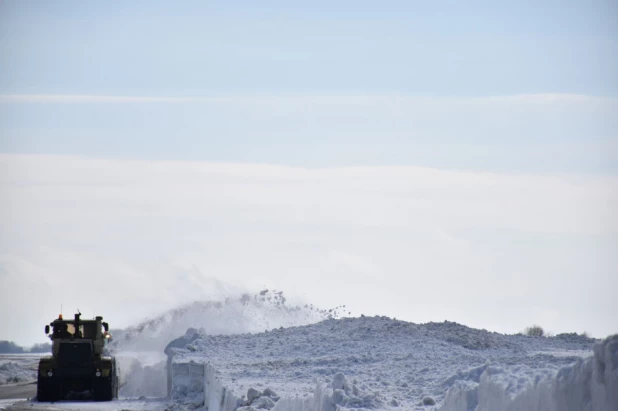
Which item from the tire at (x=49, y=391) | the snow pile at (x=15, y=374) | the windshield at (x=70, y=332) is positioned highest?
the windshield at (x=70, y=332)

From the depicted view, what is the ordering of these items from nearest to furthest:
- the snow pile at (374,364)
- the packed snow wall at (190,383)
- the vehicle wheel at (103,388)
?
the snow pile at (374,364), the packed snow wall at (190,383), the vehicle wheel at (103,388)

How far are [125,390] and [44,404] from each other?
11.3 metres

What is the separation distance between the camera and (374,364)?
69.2 feet

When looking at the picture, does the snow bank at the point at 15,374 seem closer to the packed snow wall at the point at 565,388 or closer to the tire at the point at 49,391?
the tire at the point at 49,391

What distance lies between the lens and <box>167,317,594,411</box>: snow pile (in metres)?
11.4

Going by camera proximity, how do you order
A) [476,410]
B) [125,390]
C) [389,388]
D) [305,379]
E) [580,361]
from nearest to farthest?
[580,361] < [476,410] < [389,388] < [305,379] < [125,390]

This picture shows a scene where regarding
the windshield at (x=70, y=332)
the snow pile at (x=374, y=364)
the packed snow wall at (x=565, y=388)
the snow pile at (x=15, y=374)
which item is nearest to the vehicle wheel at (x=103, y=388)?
the windshield at (x=70, y=332)

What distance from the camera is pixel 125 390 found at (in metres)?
36.5

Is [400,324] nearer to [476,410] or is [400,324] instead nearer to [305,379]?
[305,379]

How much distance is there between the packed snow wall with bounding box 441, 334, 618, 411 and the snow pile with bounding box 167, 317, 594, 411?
0.03 metres

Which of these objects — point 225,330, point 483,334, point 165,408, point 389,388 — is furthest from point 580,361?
point 225,330

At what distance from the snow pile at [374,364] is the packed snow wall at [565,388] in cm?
3

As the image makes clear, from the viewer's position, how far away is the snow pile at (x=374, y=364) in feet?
37.5

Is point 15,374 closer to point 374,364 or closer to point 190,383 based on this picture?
point 190,383
